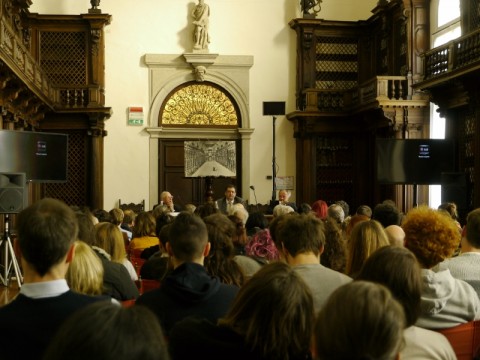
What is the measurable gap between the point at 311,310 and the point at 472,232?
2340mm

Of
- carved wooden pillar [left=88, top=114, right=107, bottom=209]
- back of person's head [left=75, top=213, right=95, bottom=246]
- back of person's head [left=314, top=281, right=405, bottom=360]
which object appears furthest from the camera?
carved wooden pillar [left=88, top=114, right=107, bottom=209]

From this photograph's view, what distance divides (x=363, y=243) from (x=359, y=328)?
2.54 metres

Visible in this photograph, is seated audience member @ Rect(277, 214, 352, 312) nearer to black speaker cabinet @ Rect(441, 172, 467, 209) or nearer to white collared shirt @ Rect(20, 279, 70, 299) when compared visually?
white collared shirt @ Rect(20, 279, 70, 299)

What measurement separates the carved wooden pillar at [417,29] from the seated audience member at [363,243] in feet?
31.7

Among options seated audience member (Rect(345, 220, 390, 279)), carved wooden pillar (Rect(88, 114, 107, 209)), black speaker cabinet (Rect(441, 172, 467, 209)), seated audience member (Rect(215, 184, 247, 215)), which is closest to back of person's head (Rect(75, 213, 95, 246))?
seated audience member (Rect(345, 220, 390, 279))

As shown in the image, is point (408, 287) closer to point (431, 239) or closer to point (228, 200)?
point (431, 239)

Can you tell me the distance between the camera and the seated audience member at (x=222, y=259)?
3.59m

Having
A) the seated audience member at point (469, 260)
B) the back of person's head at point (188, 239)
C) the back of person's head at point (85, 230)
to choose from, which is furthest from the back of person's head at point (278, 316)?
the back of person's head at point (85, 230)


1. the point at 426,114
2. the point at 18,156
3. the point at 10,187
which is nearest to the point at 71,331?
the point at 10,187

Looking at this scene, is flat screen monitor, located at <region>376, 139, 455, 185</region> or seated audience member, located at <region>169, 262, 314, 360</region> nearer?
seated audience member, located at <region>169, 262, 314, 360</region>

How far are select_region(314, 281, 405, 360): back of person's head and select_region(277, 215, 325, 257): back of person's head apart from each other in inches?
75.3

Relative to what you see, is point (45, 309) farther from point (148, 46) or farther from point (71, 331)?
point (148, 46)

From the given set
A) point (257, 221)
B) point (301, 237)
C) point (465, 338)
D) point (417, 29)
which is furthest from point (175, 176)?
point (465, 338)

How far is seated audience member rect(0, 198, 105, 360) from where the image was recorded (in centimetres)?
200
